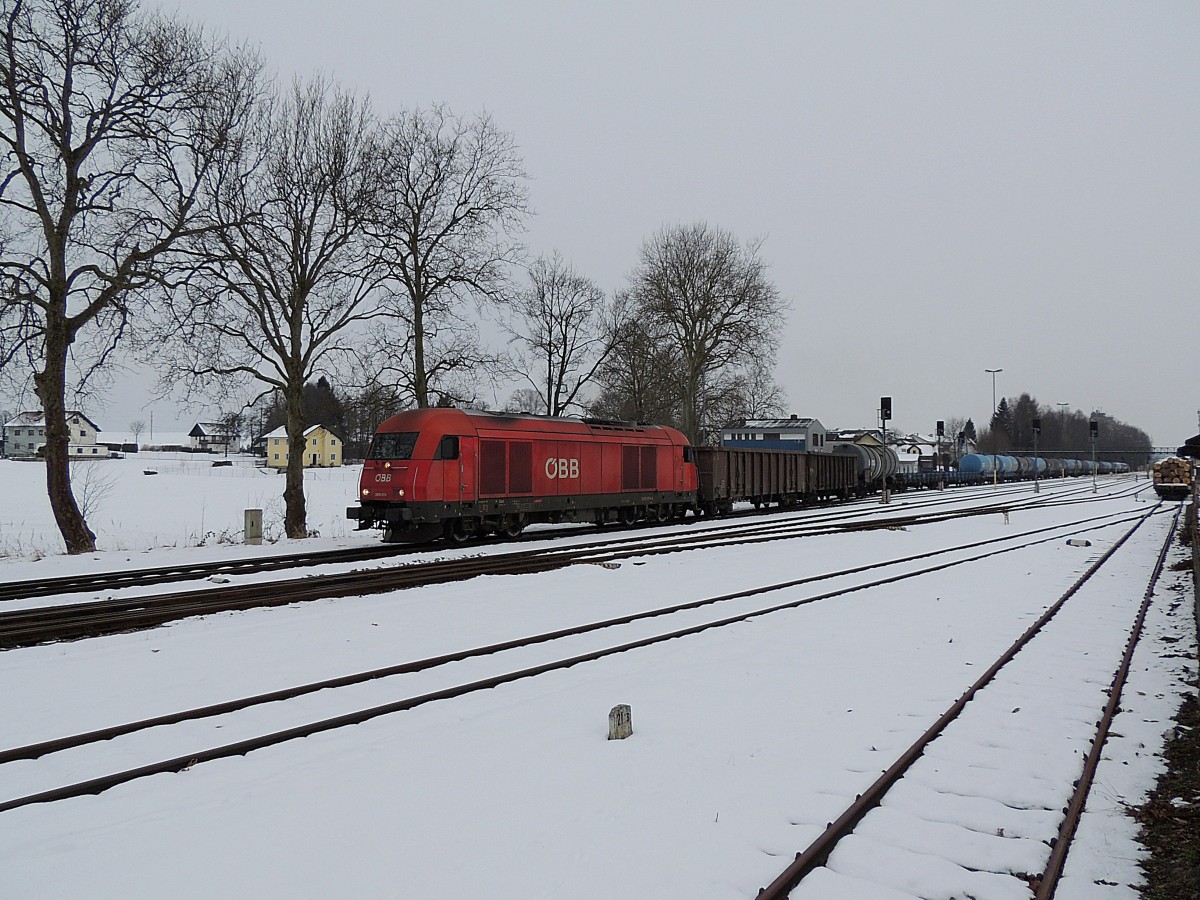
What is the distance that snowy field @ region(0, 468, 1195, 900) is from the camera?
433cm

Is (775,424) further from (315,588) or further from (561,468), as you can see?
(315,588)

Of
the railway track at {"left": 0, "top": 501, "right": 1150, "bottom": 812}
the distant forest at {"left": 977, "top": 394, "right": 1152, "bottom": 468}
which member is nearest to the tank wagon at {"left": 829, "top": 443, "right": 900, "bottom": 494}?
the railway track at {"left": 0, "top": 501, "right": 1150, "bottom": 812}

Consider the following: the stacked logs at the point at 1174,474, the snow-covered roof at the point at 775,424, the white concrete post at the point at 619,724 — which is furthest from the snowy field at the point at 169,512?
the stacked logs at the point at 1174,474

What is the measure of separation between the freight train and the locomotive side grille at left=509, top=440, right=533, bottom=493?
0.03 meters

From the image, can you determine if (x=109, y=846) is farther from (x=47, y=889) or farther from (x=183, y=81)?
(x=183, y=81)

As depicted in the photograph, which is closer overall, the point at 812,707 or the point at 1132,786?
the point at 1132,786

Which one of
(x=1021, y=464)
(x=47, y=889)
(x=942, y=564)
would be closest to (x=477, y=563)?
(x=942, y=564)

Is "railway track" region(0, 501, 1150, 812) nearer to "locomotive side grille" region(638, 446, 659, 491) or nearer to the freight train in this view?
the freight train

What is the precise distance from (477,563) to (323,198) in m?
12.3

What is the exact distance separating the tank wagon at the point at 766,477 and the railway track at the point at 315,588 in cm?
699

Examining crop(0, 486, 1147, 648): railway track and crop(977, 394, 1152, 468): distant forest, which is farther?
crop(977, 394, 1152, 468): distant forest

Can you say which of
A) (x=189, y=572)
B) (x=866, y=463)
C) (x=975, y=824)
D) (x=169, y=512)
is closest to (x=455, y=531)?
(x=189, y=572)

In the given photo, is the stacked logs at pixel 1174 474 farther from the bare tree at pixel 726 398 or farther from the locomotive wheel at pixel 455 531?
the locomotive wheel at pixel 455 531

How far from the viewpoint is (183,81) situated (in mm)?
19453
